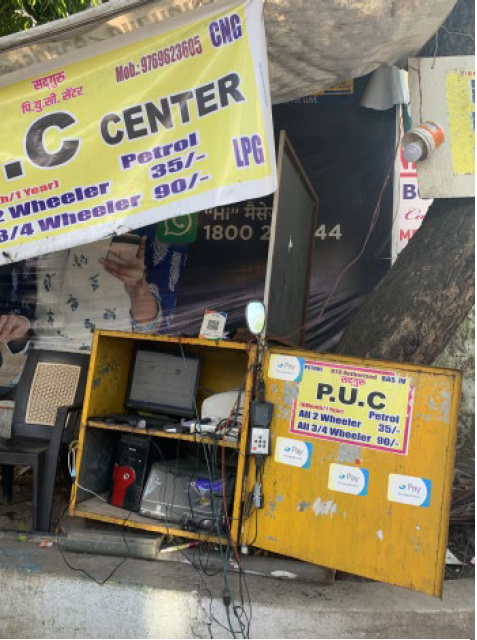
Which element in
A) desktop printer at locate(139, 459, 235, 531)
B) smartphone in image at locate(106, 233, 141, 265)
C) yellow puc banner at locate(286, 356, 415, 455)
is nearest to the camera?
yellow puc banner at locate(286, 356, 415, 455)

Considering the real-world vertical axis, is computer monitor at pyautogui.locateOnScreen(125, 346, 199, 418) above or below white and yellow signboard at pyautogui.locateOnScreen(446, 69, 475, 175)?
below

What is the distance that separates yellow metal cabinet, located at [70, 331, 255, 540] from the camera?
337cm

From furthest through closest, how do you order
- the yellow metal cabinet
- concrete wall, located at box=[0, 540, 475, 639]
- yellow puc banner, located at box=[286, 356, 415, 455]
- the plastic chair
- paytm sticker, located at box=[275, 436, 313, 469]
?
the plastic chair < the yellow metal cabinet < paytm sticker, located at box=[275, 436, 313, 469] < yellow puc banner, located at box=[286, 356, 415, 455] < concrete wall, located at box=[0, 540, 475, 639]

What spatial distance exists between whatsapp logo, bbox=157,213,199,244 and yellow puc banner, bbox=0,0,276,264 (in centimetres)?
172

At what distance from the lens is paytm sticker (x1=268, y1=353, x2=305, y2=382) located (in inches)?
129

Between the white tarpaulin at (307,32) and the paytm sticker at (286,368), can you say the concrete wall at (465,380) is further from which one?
the white tarpaulin at (307,32)

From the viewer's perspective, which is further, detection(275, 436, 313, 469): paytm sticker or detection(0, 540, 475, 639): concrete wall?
detection(275, 436, 313, 469): paytm sticker

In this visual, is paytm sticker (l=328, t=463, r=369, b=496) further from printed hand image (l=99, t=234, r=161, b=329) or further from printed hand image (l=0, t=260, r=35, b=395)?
printed hand image (l=0, t=260, r=35, b=395)

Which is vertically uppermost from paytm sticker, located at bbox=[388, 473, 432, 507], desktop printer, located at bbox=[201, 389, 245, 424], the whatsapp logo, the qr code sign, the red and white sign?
the red and white sign

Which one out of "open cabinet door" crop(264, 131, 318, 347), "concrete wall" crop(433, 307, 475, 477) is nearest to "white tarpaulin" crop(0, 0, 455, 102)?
"open cabinet door" crop(264, 131, 318, 347)

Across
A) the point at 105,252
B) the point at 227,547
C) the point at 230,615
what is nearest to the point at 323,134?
the point at 105,252

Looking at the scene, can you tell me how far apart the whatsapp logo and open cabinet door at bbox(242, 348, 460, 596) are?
203cm

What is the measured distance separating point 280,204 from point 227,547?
1.96 metres

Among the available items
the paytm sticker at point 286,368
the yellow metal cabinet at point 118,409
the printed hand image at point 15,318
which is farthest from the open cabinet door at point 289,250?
the printed hand image at point 15,318
